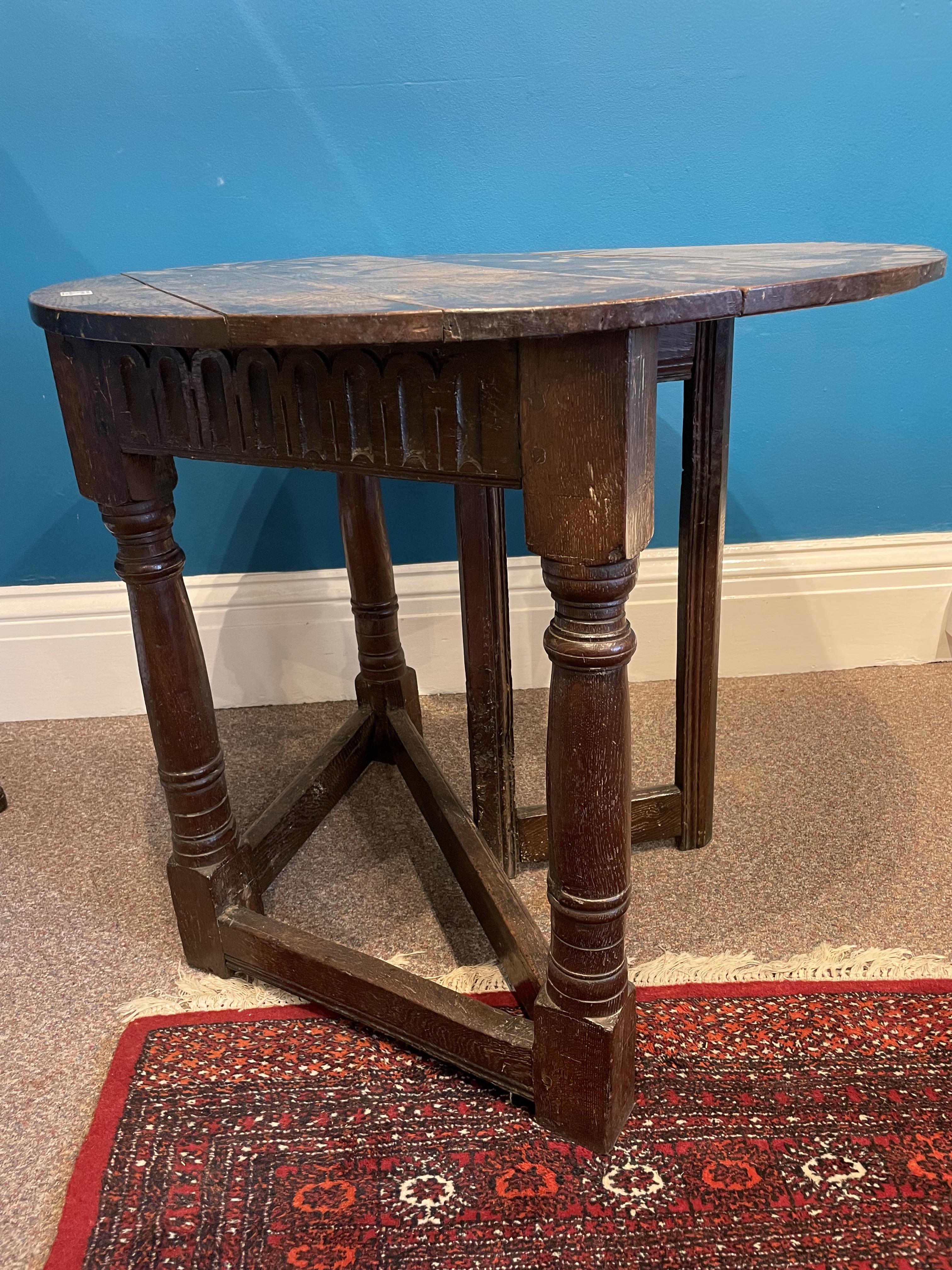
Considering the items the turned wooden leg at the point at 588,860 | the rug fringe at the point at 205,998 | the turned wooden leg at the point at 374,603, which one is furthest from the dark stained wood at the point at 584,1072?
the turned wooden leg at the point at 374,603

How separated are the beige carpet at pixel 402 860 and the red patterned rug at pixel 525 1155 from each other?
0.08 m

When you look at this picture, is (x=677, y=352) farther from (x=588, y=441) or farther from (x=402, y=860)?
(x=402, y=860)

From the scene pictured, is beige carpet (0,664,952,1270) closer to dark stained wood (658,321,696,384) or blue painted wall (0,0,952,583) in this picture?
blue painted wall (0,0,952,583)

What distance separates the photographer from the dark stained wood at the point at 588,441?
657mm

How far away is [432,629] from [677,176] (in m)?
0.83

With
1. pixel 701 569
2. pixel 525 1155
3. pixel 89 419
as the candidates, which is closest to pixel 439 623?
pixel 701 569

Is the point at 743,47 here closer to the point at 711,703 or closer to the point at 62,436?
the point at 711,703

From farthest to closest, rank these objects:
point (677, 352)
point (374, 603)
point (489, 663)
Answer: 1. point (374, 603)
2. point (489, 663)
3. point (677, 352)

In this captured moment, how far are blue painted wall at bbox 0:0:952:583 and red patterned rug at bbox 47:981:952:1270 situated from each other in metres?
A: 0.98

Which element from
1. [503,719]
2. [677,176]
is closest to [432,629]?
[503,719]

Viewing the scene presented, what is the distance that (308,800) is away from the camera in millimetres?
1310

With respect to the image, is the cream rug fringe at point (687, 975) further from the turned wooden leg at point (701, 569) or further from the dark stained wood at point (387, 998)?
the turned wooden leg at point (701, 569)

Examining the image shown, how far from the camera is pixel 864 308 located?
5.04 ft

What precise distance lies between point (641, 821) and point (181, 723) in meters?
0.60
